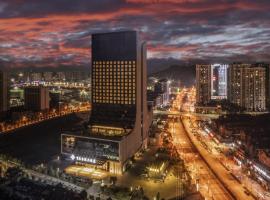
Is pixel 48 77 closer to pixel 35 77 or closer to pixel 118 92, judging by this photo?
pixel 35 77

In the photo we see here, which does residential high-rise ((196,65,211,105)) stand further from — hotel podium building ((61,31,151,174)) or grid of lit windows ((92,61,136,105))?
grid of lit windows ((92,61,136,105))

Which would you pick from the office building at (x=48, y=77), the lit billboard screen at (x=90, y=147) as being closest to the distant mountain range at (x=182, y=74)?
the office building at (x=48, y=77)

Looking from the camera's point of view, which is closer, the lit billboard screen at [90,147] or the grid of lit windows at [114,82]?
the lit billboard screen at [90,147]

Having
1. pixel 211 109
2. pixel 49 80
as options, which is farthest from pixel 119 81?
pixel 49 80

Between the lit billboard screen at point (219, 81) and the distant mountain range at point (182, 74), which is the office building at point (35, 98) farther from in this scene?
the distant mountain range at point (182, 74)

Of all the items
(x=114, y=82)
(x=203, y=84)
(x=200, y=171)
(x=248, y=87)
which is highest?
(x=203, y=84)

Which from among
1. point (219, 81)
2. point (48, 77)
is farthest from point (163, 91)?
point (48, 77)

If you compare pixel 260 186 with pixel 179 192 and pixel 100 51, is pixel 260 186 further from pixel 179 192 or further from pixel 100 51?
pixel 100 51
